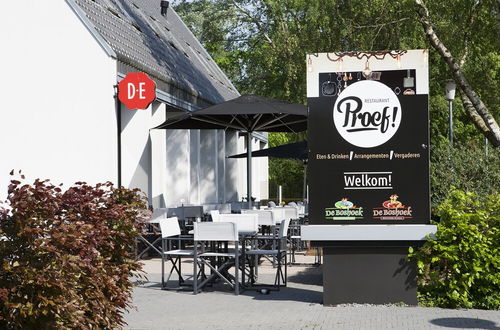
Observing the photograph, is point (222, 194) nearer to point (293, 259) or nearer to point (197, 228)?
point (293, 259)

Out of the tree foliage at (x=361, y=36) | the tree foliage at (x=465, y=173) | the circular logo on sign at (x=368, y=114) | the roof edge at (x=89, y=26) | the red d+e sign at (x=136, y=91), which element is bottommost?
the tree foliage at (x=465, y=173)

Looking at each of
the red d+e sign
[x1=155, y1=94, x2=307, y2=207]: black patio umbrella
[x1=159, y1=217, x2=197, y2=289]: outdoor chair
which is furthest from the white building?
[x1=159, y1=217, x2=197, y2=289]: outdoor chair

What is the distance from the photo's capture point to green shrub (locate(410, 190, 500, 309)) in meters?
9.62

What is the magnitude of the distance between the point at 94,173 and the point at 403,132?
8.47 m

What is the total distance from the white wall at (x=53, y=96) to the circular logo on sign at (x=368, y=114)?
7.83 metres

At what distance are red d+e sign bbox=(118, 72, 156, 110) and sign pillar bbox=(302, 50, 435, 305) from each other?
760cm

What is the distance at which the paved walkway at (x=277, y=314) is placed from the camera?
8711 millimetres

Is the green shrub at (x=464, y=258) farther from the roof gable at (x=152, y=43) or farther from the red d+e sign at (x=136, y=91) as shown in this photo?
the roof gable at (x=152, y=43)

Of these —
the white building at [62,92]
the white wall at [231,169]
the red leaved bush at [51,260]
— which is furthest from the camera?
the white wall at [231,169]

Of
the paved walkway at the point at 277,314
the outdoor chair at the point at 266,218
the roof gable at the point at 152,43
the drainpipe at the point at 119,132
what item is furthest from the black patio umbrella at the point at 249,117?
the paved walkway at the point at 277,314

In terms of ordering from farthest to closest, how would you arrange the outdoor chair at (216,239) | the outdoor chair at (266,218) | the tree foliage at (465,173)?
the outdoor chair at (266,218) < the tree foliage at (465,173) < the outdoor chair at (216,239)

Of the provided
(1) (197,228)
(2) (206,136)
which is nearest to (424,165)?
(1) (197,228)

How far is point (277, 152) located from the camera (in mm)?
21000

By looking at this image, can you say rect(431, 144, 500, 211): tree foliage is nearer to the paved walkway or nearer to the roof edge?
the paved walkway
